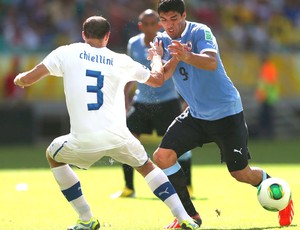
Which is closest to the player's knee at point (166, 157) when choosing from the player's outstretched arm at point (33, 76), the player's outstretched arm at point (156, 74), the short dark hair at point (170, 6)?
the player's outstretched arm at point (156, 74)

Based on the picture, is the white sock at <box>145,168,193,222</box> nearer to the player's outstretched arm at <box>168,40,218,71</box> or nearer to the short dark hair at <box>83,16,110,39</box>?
the player's outstretched arm at <box>168,40,218,71</box>

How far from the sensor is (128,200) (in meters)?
11.5

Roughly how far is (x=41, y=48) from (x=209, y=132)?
15525 mm

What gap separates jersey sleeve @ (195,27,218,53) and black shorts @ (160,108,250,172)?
820 mm

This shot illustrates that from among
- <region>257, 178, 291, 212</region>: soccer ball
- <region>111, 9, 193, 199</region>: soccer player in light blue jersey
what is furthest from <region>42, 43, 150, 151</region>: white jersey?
<region>111, 9, 193, 199</region>: soccer player in light blue jersey

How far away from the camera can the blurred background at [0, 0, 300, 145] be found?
2364cm

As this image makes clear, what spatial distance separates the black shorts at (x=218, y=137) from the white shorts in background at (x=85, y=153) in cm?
73

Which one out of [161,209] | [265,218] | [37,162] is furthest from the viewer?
[37,162]

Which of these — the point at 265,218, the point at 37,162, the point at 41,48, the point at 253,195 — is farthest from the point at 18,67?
the point at 265,218

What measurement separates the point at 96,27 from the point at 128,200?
3.99 metres

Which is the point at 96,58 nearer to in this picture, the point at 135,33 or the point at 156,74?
the point at 156,74

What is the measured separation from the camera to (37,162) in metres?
18.3

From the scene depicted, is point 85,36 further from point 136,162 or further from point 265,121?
point 265,121

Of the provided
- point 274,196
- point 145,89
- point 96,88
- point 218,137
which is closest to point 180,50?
point 96,88
